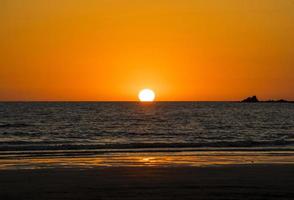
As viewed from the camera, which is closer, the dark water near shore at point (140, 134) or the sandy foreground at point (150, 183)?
the sandy foreground at point (150, 183)

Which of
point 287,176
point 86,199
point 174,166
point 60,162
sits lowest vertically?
point 86,199

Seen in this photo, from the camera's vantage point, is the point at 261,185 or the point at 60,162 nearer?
the point at 261,185

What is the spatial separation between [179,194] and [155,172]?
5.15 metres

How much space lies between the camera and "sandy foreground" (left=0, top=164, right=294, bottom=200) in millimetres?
15727

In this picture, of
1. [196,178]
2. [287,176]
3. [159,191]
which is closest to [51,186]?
[159,191]

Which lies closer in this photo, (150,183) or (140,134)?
(150,183)

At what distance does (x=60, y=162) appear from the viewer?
85.5 ft

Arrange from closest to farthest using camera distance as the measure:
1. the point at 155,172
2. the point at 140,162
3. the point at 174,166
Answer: the point at 155,172 < the point at 174,166 < the point at 140,162

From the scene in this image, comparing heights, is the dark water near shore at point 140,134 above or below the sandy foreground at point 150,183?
above

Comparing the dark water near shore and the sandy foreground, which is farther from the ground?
the dark water near shore

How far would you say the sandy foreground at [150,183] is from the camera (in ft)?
51.6

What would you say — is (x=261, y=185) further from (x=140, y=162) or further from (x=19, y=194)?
(x=140, y=162)

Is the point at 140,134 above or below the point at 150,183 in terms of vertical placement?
above

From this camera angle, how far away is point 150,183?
17969 mm
